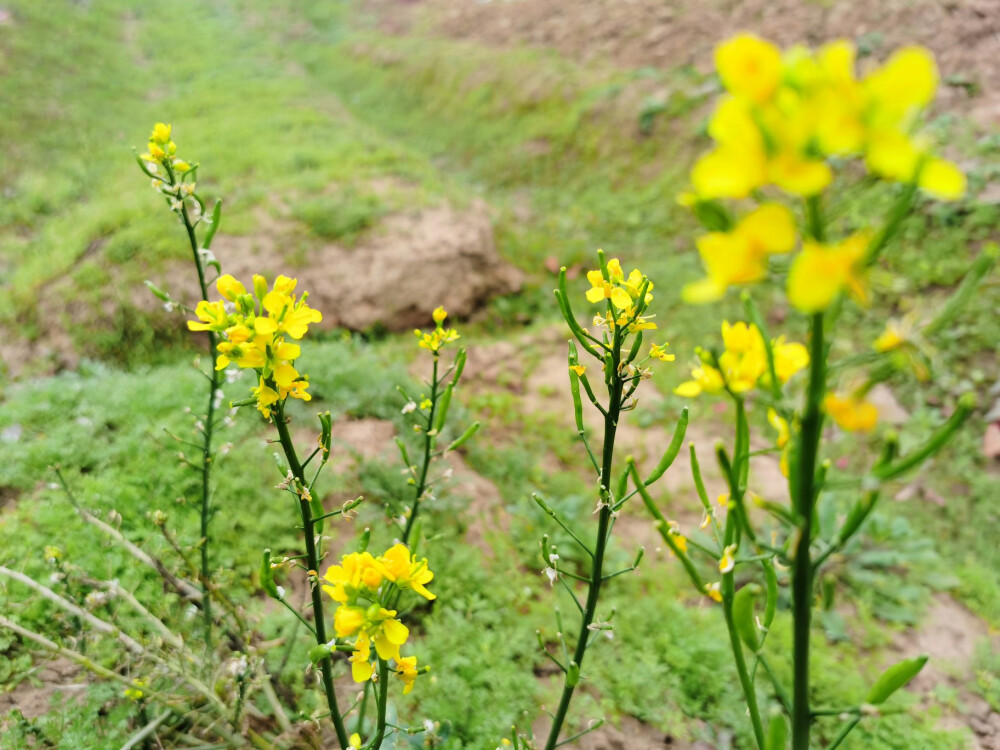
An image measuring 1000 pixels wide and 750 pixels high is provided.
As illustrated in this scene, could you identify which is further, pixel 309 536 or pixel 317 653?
pixel 309 536

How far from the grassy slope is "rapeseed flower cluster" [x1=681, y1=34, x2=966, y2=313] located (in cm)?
26

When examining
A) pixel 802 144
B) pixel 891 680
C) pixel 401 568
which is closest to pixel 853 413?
pixel 802 144

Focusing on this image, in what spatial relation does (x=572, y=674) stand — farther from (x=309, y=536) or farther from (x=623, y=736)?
(x=623, y=736)

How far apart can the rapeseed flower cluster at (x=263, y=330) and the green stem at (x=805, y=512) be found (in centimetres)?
82

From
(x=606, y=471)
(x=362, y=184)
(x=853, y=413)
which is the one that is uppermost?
(x=362, y=184)

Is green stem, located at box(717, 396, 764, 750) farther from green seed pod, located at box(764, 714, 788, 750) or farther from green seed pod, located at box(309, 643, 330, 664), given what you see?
green seed pod, located at box(309, 643, 330, 664)

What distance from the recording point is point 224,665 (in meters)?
1.61

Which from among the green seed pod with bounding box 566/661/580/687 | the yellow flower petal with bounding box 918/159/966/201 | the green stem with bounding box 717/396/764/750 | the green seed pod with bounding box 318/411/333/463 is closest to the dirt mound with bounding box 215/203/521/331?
the green seed pod with bounding box 318/411/333/463

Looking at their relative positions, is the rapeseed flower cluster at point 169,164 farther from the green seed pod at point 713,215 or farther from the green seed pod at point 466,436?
the green seed pod at point 713,215

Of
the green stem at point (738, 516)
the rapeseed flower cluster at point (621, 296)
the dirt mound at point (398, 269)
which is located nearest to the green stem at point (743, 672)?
the green stem at point (738, 516)

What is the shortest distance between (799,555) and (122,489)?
2866 millimetres

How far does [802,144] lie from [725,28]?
11068 millimetres

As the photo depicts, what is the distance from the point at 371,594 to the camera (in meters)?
1.03

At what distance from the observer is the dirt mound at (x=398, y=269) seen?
5230mm
